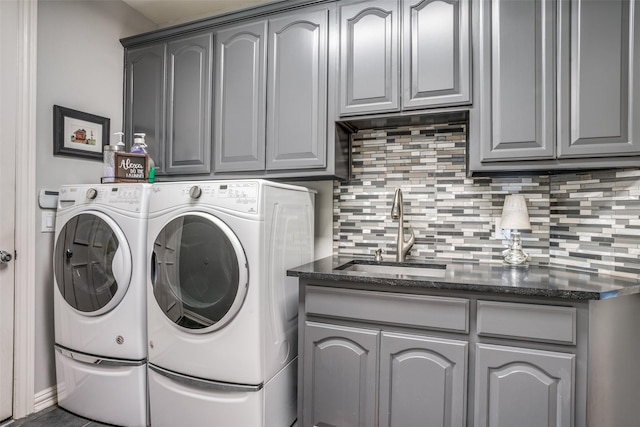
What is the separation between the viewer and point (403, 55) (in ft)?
5.64

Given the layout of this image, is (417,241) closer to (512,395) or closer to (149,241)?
(512,395)

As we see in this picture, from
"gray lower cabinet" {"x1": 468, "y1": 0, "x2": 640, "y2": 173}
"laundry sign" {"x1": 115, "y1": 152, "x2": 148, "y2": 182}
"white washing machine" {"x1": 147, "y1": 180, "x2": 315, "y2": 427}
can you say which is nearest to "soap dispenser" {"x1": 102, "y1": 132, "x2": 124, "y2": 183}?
"laundry sign" {"x1": 115, "y1": 152, "x2": 148, "y2": 182}

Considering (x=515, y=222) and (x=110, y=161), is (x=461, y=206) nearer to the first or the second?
(x=515, y=222)

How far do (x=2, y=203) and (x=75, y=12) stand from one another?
125cm

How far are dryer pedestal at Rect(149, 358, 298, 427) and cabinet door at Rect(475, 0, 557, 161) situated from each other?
1522 millimetres

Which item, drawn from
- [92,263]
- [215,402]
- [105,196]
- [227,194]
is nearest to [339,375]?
[215,402]

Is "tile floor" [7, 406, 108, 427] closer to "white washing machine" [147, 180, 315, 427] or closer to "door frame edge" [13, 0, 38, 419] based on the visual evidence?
"door frame edge" [13, 0, 38, 419]

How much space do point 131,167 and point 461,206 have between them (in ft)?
6.43

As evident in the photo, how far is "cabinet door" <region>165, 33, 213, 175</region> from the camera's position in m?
2.13

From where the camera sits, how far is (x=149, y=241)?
1712mm

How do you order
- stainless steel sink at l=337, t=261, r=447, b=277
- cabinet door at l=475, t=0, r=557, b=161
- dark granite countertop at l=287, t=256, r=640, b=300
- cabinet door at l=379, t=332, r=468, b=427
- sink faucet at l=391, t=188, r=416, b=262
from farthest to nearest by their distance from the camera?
sink faucet at l=391, t=188, r=416, b=262 → stainless steel sink at l=337, t=261, r=447, b=277 → cabinet door at l=475, t=0, r=557, b=161 → cabinet door at l=379, t=332, r=468, b=427 → dark granite countertop at l=287, t=256, r=640, b=300

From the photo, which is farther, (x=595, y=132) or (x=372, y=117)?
(x=372, y=117)

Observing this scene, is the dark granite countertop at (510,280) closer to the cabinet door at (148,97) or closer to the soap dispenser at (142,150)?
the soap dispenser at (142,150)

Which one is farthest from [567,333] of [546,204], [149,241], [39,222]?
[39,222]
